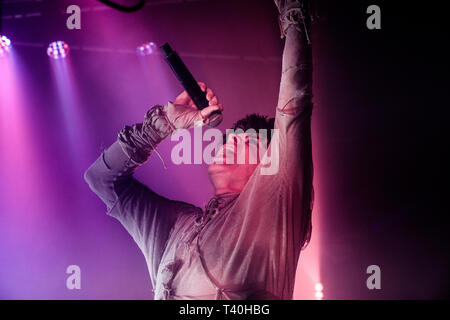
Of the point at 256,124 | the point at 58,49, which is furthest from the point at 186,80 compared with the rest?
the point at 58,49

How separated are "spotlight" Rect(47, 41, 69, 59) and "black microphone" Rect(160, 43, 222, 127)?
108 centimetres

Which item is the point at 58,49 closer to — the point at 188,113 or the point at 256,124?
the point at 188,113

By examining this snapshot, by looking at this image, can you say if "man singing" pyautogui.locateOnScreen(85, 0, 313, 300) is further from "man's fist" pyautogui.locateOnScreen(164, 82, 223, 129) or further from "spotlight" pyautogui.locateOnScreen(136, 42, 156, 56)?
"spotlight" pyautogui.locateOnScreen(136, 42, 156, 56)

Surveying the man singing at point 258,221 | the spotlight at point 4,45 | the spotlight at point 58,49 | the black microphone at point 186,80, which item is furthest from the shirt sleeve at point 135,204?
the spotlight at point 4,45

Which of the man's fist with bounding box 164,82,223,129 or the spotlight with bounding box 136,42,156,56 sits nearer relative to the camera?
the man's fist with bounding box 164,82,223,129

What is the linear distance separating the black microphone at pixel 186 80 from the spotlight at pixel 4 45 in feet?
4.68

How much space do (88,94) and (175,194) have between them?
0.86 meters

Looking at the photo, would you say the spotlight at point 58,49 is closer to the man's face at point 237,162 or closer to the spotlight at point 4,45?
the spotlight at point 4,45

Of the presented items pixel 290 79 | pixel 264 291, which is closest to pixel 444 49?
pixel 290 79

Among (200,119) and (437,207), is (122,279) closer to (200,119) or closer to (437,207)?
(200,119)

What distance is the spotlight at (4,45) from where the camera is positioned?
2.74m

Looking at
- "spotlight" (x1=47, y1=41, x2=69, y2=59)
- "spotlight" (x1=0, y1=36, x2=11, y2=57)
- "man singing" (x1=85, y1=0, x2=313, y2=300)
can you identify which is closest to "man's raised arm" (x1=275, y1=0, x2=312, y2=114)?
"man singing" (x1=85, y1=0, x2=313, y2=300)

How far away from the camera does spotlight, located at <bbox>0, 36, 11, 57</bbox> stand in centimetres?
274

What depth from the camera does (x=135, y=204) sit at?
207 centimetres
